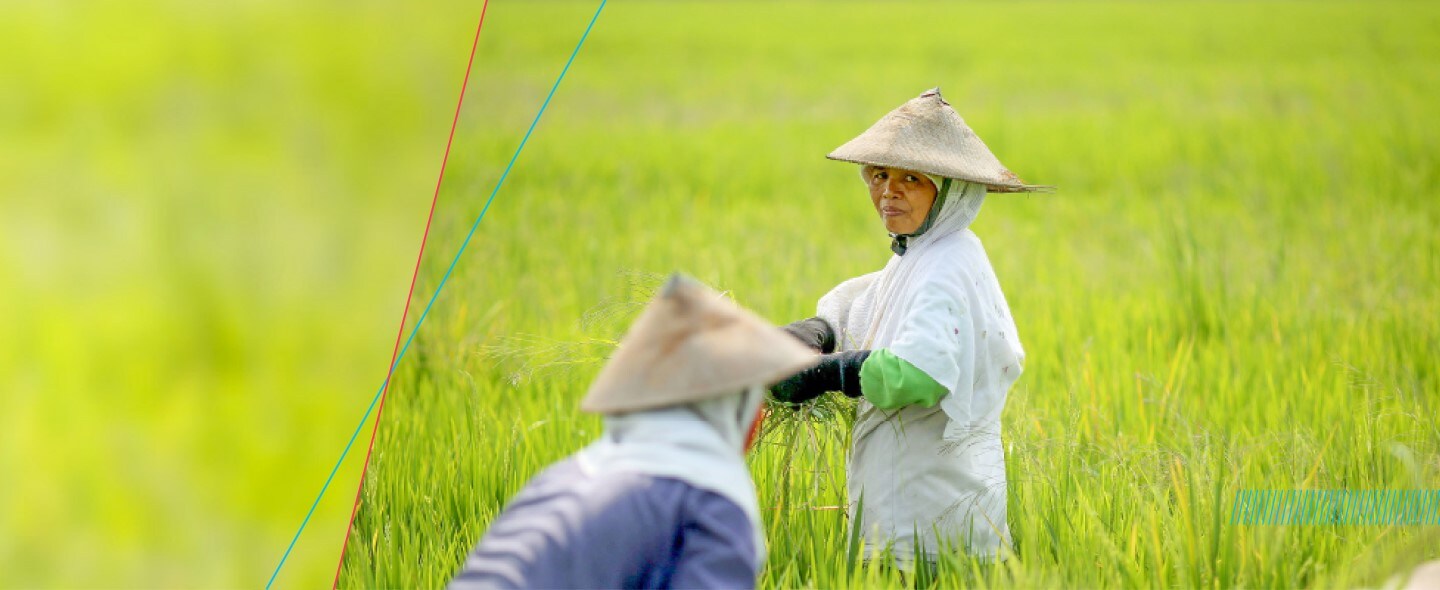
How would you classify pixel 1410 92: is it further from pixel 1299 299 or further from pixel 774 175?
pixel 1299 299

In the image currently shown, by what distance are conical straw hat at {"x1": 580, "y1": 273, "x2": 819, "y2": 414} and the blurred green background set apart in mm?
839

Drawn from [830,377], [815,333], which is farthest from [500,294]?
[830,377]

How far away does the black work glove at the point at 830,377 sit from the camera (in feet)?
8.94

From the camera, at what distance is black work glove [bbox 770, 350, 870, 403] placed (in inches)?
107

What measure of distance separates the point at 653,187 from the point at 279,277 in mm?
4102

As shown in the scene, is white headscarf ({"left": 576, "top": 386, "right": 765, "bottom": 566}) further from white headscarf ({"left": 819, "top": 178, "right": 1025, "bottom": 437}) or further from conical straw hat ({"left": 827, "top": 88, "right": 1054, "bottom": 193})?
conical straw hat ({"left": 827, "top": 88, "right": 1054, "bottom": 193})

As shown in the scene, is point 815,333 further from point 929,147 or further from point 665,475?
point 665,475

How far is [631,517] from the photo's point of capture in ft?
6.38

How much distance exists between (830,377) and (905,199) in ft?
1.38

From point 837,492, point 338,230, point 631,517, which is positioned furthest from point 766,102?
point 631,517

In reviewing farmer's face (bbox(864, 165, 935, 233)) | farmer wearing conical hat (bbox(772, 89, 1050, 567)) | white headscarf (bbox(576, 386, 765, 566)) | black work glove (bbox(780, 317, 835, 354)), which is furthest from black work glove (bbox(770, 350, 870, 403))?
white headscarf (bbox(576, 386, 765, 566))

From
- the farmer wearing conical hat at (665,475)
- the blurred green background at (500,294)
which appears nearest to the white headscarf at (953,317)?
the blurred green background at (500,294)

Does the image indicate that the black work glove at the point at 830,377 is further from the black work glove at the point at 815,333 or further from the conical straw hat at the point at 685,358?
the conical straw hat at the point at 685,358

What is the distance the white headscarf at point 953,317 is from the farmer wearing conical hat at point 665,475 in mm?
702
